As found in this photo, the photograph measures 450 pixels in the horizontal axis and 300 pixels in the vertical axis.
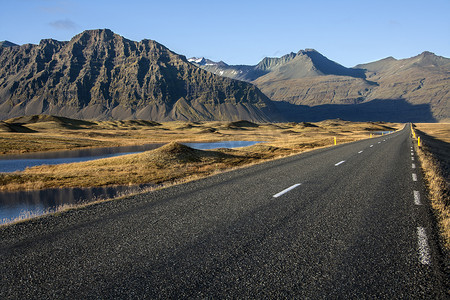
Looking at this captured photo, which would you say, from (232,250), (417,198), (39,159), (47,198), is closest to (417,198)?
(417,198)

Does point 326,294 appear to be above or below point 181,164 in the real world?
above

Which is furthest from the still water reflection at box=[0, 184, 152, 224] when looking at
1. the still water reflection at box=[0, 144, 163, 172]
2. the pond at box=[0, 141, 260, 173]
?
the still water reflection at box=[0, 144, 163, 172]

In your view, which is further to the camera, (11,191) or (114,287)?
(11,191)

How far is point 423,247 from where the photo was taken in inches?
241

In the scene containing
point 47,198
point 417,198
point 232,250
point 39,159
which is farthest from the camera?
point 39,159

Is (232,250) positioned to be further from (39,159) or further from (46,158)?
(46,158)

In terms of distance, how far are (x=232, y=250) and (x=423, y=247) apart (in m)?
3.52

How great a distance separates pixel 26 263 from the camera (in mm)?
5648

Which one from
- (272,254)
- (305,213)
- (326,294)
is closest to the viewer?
(326,294)

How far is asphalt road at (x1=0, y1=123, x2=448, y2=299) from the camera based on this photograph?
15.4 feet

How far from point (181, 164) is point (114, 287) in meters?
30.8

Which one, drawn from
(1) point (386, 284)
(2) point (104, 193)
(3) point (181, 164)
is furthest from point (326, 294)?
(3) point (181, 164)

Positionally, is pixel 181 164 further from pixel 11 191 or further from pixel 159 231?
pixel 159 231

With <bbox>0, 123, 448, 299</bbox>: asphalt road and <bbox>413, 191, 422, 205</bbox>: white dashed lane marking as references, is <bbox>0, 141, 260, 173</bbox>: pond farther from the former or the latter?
<bbox>413, 191, 422, 205</bbox>: white dashed lane marking
